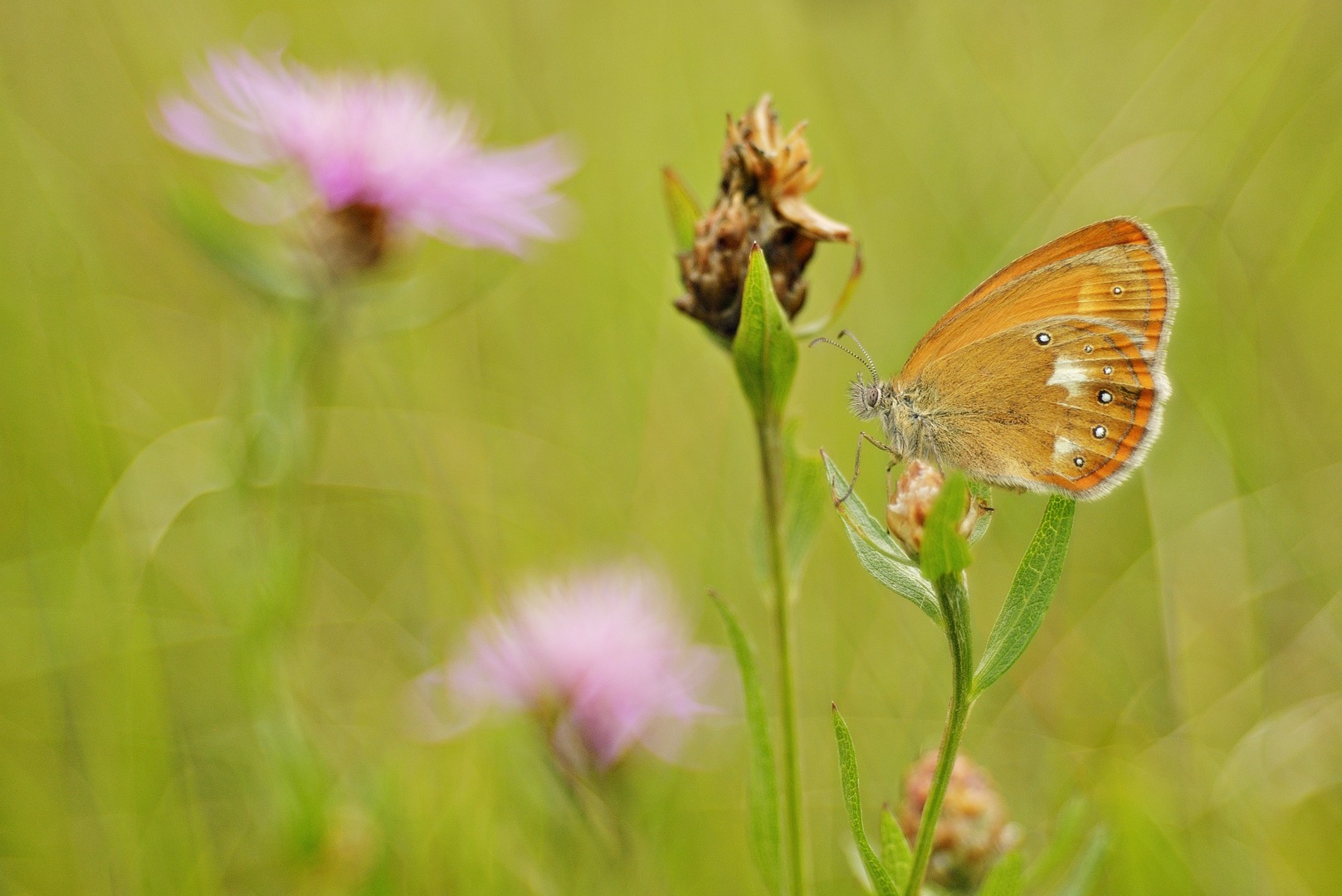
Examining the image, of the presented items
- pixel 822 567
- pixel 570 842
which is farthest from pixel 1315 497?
pixel 570 842

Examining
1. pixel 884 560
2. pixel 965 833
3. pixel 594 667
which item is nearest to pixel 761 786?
pixel 884 560

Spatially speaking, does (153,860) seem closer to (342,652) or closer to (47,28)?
(342,652)

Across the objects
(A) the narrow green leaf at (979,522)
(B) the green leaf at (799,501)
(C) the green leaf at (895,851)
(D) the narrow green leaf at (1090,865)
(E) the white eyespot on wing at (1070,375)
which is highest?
(E) the white eyespot on wing at (1070,375)

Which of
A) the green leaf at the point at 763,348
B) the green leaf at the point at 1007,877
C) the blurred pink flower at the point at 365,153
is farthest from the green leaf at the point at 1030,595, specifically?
the blurred pink flower at the point at 365,153

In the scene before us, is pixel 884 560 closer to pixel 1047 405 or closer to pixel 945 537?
pixel 945 537

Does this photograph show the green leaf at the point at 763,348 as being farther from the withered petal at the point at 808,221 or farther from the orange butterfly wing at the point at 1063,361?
the orange butterfly wing at the point at 1063,361
